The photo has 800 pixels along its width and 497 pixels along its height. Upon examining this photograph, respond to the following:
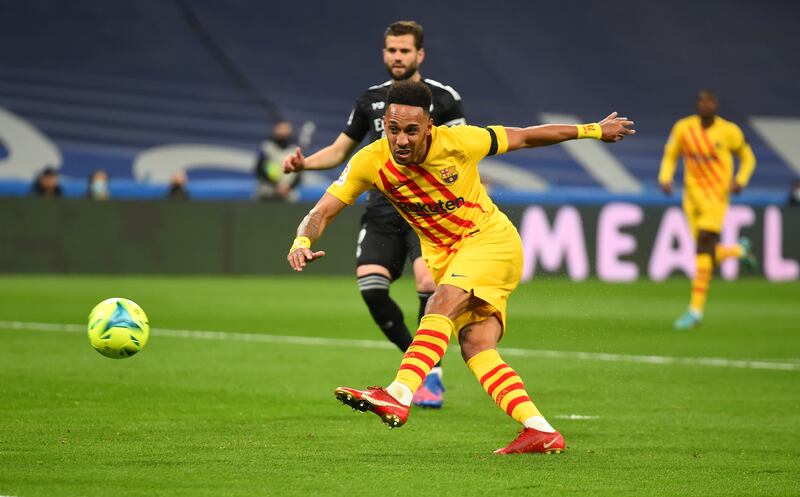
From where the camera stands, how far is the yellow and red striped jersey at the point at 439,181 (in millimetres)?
7242

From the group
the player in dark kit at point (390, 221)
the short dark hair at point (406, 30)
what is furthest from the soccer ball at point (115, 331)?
the short dark hair at point (406, 30)

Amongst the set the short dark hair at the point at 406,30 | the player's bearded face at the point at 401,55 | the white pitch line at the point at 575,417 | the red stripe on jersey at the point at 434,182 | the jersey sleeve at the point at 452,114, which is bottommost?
the white pitch line at the point at 575,417

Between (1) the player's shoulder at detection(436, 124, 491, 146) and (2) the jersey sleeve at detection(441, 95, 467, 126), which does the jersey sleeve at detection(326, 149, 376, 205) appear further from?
(2) the jersey sleeve at detection(441, 95, 467, 126)

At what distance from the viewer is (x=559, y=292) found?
7832 millimetres

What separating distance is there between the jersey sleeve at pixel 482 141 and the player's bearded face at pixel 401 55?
1.86m

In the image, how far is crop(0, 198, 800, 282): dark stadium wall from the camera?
21.6m

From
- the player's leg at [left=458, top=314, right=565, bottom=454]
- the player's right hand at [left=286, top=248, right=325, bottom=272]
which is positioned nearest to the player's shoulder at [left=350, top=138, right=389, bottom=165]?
the player's right hand at [left=286, top=248, right=325, bottom=272]

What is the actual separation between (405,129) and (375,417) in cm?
218

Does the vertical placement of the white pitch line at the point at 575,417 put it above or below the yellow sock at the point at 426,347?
below

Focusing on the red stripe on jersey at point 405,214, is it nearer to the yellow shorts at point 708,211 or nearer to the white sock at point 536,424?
the white sock at point 536,424

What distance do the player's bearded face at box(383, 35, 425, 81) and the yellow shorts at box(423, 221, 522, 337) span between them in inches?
77.8

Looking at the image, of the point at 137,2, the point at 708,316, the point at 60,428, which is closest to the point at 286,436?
the point at 60,428

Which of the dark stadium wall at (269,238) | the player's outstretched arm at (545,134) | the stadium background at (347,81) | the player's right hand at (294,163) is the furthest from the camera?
the stadium background at (347,81)

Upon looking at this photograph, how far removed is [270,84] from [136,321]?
67.7 ft
